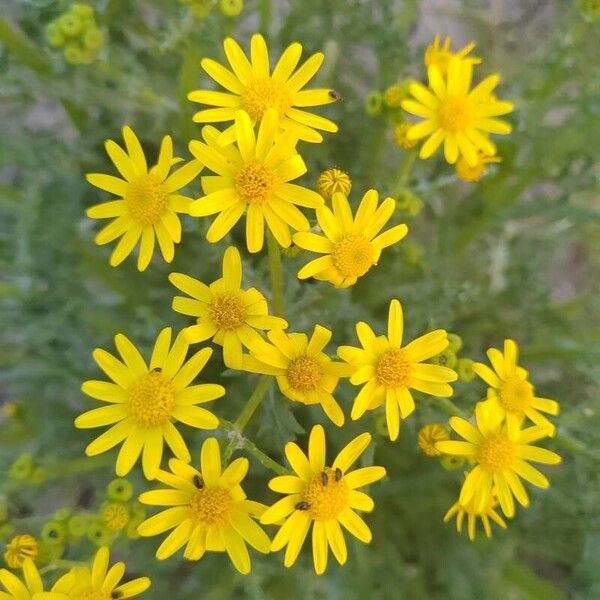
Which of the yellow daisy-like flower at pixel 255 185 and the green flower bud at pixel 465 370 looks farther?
the green flower bud at pixel 465 370

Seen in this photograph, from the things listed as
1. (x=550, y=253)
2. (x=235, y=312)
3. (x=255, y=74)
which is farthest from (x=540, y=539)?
(x=255, y=74)

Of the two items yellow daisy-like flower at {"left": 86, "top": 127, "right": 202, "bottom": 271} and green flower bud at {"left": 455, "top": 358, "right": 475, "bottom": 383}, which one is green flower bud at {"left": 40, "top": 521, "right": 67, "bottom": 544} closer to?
yellow daisy-like flower at {"left": 86, "top": 127, "right": 202, "bottom": 271}

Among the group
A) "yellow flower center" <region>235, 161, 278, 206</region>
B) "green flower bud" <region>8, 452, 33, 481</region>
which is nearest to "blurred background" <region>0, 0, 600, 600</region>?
"green flower bud" <region>8, 452, 33, 481</region>

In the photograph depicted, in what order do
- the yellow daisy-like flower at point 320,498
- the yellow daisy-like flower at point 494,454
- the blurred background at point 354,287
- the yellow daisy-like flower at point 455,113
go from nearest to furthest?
the yellow daisy-like flower at point 320,498, the yellow daisy-like flower at point 494,454, the yellow daisy-like flower at point 455,113, the blurred background at point 354,287

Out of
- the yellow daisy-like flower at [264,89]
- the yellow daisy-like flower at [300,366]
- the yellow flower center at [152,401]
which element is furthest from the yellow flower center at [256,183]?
the yellow flower center at [152,401]

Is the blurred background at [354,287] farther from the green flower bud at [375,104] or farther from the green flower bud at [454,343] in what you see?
the green flower bud at [454,343]

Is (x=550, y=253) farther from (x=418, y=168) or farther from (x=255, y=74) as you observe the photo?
(x=255, y=74)
